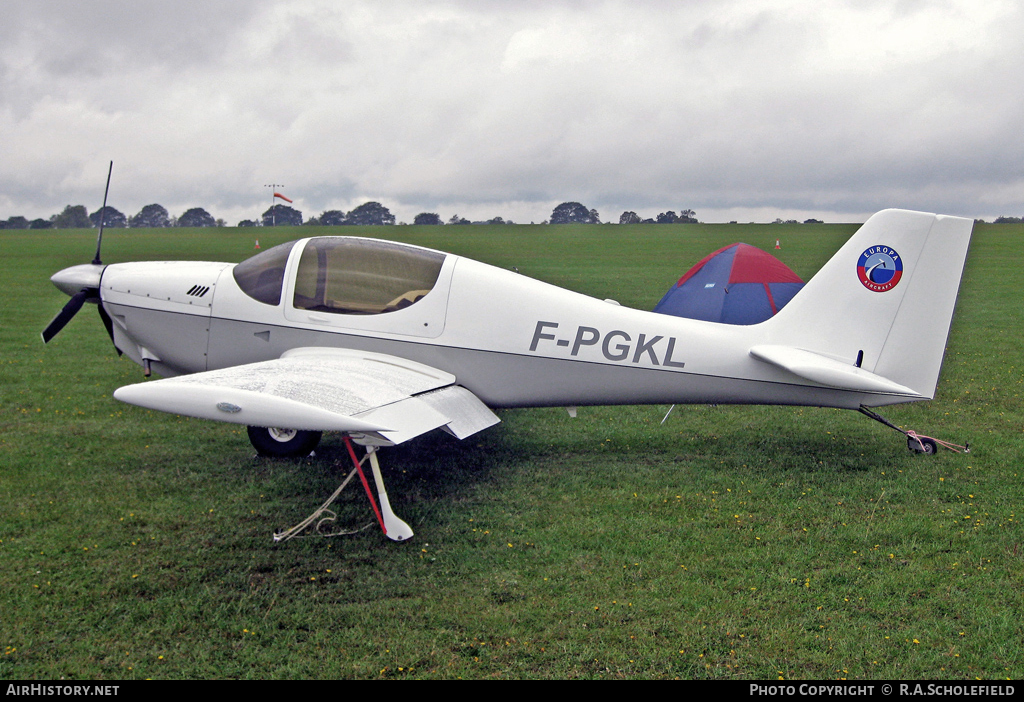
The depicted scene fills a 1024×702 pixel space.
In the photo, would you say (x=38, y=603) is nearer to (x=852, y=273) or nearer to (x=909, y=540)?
(x=909, y=540)

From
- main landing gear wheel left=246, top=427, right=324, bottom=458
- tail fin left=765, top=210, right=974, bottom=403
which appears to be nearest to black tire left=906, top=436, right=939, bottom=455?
tail fin left=765, top=210, right=974, bottom=403

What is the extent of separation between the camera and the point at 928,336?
21.1 feet

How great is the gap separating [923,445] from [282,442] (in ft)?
20.5

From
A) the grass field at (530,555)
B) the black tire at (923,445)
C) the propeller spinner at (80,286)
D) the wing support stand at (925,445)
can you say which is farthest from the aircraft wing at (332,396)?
the black tire at (923,445)

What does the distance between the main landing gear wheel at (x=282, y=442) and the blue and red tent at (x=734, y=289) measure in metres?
5.22

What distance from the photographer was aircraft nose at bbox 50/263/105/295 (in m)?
7.35

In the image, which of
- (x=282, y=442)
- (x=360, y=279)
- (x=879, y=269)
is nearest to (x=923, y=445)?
(x=879, y=269)

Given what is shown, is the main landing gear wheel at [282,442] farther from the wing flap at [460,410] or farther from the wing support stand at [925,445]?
the wing support stand at [925,445]

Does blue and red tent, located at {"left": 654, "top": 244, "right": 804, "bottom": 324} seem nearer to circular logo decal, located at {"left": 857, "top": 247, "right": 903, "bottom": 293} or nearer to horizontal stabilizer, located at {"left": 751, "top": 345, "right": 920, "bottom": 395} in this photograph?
circular logo decal, located at {"left": 857, "top": 247, "right": 903, "bottom": 293}

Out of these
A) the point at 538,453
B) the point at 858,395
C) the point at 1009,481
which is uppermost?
the point at 858,395

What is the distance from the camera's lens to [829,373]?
620cm

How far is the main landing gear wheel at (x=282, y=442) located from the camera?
6.98 metres
